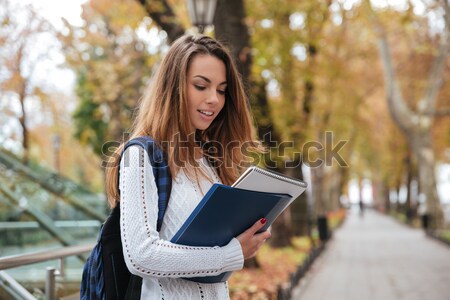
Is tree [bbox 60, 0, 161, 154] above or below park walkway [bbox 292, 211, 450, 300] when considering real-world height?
above

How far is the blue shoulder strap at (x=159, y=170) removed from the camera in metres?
2.01

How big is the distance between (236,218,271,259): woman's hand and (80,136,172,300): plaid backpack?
0.33 m

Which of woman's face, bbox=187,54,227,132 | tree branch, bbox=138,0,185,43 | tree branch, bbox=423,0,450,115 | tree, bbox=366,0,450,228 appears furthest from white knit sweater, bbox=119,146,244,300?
tree branch, bbox=423,0,450,115

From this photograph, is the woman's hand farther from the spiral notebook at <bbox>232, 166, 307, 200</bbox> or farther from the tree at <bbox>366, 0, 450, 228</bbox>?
the tree at <bbox>366, 0, 450, 228</bbox>

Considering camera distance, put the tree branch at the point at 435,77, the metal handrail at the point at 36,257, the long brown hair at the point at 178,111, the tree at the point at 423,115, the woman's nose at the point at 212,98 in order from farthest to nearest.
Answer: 1. the tree at the point at 423,115
2. the tree branch at the point at 435,77
3. the metal handrail at the point at 36,257
4. the woman's nose at the point at 212,98
5. the long brown hair at the point at 178,111

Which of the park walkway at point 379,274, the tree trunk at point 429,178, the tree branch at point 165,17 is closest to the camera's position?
the tree branch at point 165,17

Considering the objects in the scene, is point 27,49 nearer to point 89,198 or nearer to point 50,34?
point 50,34

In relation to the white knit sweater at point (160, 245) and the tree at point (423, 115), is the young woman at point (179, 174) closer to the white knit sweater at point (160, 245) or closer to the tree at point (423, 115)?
the white knit sweater at point (160, 245)

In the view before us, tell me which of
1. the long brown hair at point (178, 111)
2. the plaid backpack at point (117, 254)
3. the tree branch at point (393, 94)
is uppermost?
the tree branch at point (393, 94)

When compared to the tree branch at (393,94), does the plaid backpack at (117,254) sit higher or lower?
lower

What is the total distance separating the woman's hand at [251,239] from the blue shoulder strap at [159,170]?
33 cm

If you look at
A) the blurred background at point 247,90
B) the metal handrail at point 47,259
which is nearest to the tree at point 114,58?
the blurred background at point 247,90

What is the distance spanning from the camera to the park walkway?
9219 mm

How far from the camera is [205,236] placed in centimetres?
205
